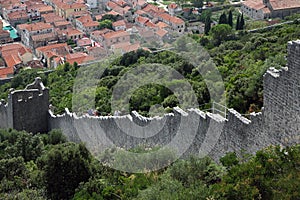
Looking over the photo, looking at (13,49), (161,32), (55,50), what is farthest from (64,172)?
(13,49)

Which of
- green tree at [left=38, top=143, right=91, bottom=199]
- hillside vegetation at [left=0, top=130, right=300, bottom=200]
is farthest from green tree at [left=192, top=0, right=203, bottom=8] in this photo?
green tree at [left=38, top=143, right=91, bottom=199]

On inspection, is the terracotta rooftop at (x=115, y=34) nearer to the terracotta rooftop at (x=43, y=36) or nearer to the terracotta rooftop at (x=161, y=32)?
the terracotta rooftop at (x=161, y=32)

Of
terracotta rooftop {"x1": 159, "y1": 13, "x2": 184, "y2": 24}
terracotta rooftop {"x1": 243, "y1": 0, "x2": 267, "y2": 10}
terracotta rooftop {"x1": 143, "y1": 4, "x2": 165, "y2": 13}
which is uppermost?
terracotta rooftop {"x1": 243, "y1": 0, "x2": 267, "y2": 10}

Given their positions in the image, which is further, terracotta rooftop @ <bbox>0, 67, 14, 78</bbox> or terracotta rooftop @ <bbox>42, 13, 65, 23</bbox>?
terracotta rooftop @ <bbox>42, 13, 65, 23</bbox>

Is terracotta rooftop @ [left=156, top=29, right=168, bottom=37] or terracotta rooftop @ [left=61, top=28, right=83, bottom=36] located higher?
terracotta rooftop @ [left=156, top=29, right=168, bottom=37]

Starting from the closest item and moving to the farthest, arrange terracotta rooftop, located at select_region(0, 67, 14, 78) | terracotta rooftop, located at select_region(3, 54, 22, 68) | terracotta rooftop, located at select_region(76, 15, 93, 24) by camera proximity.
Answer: terracotta rooftop, located at select_region(0, 67, 14, 78) → terracotta rooftop, located at select_region(3, 54, 22, 68) → terracotta rooftop, located at select_region(76, 15, 93, 24)

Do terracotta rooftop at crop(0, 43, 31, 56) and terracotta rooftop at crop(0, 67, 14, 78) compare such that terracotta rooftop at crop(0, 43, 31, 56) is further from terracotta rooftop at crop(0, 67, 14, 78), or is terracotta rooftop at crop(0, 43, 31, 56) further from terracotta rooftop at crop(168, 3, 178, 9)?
terracotta rooftop at crop(168, 3, 178, 9)

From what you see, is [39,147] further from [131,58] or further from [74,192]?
[131,58]

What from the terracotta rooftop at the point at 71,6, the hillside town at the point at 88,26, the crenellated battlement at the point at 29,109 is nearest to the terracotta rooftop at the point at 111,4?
the hillside town at the point at 88,26
